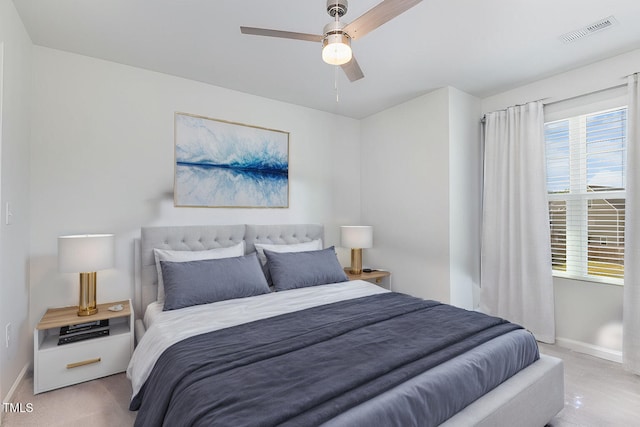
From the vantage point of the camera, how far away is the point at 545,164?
10.2 ft

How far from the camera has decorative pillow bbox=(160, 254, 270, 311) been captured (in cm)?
240

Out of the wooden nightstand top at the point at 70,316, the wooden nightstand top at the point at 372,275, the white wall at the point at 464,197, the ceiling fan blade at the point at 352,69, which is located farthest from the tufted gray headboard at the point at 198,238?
the ceiling fan blade at the point at 352,69

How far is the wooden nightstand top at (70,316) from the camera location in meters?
2.20

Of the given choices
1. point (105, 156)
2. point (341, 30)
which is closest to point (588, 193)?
point (341, 30)

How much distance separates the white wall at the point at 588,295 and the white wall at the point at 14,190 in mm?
4322

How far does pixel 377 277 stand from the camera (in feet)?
12.2

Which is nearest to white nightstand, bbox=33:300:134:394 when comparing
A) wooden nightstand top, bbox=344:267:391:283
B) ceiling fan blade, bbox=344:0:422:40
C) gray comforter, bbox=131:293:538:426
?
gray comforter, bbox=131:293:538:426

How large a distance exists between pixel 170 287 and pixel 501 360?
2.26 metres

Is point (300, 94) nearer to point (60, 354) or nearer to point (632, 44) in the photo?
point (632, 44)

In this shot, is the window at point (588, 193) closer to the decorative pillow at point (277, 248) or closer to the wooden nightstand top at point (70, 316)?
the decorative pillow at point (277, 248)

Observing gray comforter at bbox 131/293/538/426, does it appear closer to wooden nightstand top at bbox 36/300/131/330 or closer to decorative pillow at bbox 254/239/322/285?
wooden nightstand top at bbox 36/300/131/330

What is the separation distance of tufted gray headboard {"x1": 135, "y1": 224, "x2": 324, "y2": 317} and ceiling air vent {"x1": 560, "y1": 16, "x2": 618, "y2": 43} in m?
2.91

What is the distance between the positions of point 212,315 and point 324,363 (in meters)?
1.06

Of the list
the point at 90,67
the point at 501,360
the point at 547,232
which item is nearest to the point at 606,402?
the point at 501,360
